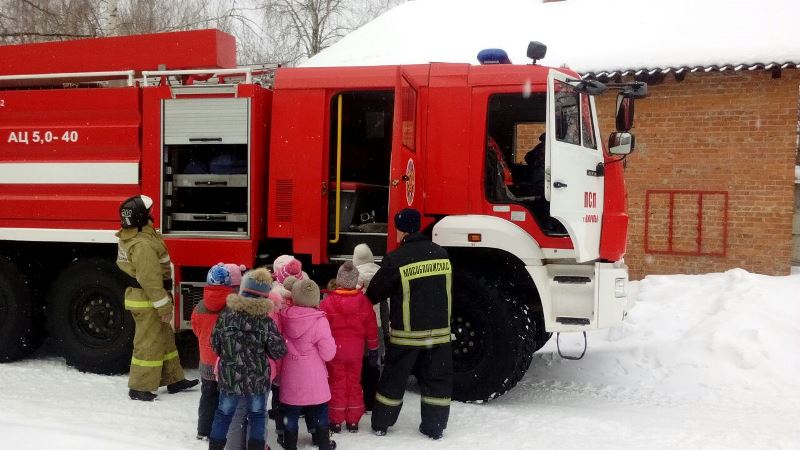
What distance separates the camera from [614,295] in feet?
19.9

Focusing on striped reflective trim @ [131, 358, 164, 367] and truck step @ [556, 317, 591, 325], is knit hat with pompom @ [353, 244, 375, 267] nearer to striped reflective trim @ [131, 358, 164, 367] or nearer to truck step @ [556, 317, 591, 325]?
truck step @ [556, 317, 591, 325]

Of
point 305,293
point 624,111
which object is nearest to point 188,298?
point 305,293

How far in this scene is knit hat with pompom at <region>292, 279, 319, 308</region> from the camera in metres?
4.89

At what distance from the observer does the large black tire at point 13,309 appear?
23.4 ft

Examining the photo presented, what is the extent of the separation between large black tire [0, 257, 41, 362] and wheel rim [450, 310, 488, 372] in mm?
4166

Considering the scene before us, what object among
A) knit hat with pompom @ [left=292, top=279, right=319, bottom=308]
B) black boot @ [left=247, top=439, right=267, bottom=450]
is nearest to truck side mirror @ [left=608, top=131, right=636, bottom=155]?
knit hat with pompom @ [left=292, top=279, right=319, bottom=308]

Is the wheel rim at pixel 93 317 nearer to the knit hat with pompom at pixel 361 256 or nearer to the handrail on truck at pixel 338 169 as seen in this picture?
the handrail on truck at pixel 338 169

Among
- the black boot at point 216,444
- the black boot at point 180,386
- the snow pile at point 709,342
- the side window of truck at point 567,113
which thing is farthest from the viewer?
the snow pile at point 709,342

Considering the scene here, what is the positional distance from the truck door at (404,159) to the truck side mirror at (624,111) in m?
1.68

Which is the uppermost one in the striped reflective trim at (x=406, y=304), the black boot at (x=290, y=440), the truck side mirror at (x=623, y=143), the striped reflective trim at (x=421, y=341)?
the truck side mirror at (x=623, y=143)

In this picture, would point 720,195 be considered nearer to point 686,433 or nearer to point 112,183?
point 686,433

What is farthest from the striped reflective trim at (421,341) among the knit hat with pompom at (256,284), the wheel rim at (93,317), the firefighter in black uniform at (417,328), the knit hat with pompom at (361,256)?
the wheel rim at (93,317)

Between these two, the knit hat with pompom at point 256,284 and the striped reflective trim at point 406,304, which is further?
the striped reflective trim at point 406,304

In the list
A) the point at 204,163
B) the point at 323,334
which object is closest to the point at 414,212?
the point at 323,334
